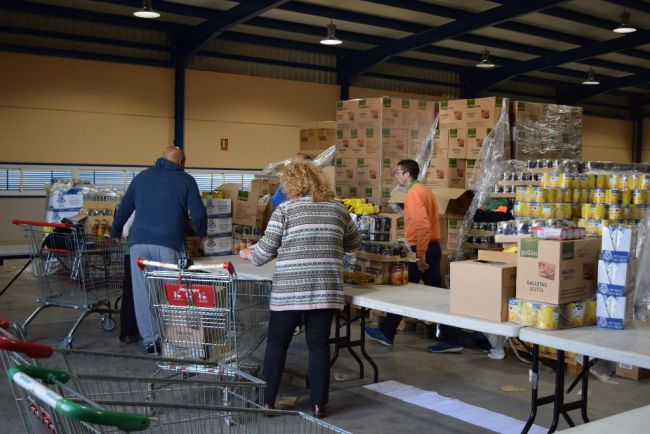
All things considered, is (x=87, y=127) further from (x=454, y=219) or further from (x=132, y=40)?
(x=454, y=219)

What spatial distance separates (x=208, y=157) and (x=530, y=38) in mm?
7447

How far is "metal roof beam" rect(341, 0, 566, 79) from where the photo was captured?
12.0 m

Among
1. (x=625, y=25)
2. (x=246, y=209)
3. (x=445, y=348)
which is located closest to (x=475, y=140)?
(x=445, y=348)

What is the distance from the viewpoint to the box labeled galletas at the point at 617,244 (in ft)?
11.1

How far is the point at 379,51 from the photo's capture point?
1573 centimetres

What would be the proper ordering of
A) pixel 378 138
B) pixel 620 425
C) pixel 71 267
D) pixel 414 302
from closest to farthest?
pixel 620 425 < pixel 414 302 < pixel 71 267 < pixel 378 138

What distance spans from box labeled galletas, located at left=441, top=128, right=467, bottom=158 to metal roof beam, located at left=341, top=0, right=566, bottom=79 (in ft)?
15.0

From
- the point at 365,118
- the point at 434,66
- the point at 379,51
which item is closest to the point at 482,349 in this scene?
the point at 365,118

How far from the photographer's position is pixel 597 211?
5.87 metres

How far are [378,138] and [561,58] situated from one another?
9783 mm

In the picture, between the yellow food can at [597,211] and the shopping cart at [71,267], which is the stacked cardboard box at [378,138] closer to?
the yellow food can at [597,211]

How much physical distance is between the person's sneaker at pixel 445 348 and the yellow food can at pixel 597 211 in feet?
5.21

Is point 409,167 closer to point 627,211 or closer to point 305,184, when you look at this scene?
point 627,211

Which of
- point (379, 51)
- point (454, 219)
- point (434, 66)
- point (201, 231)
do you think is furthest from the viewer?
point (434, 66)
